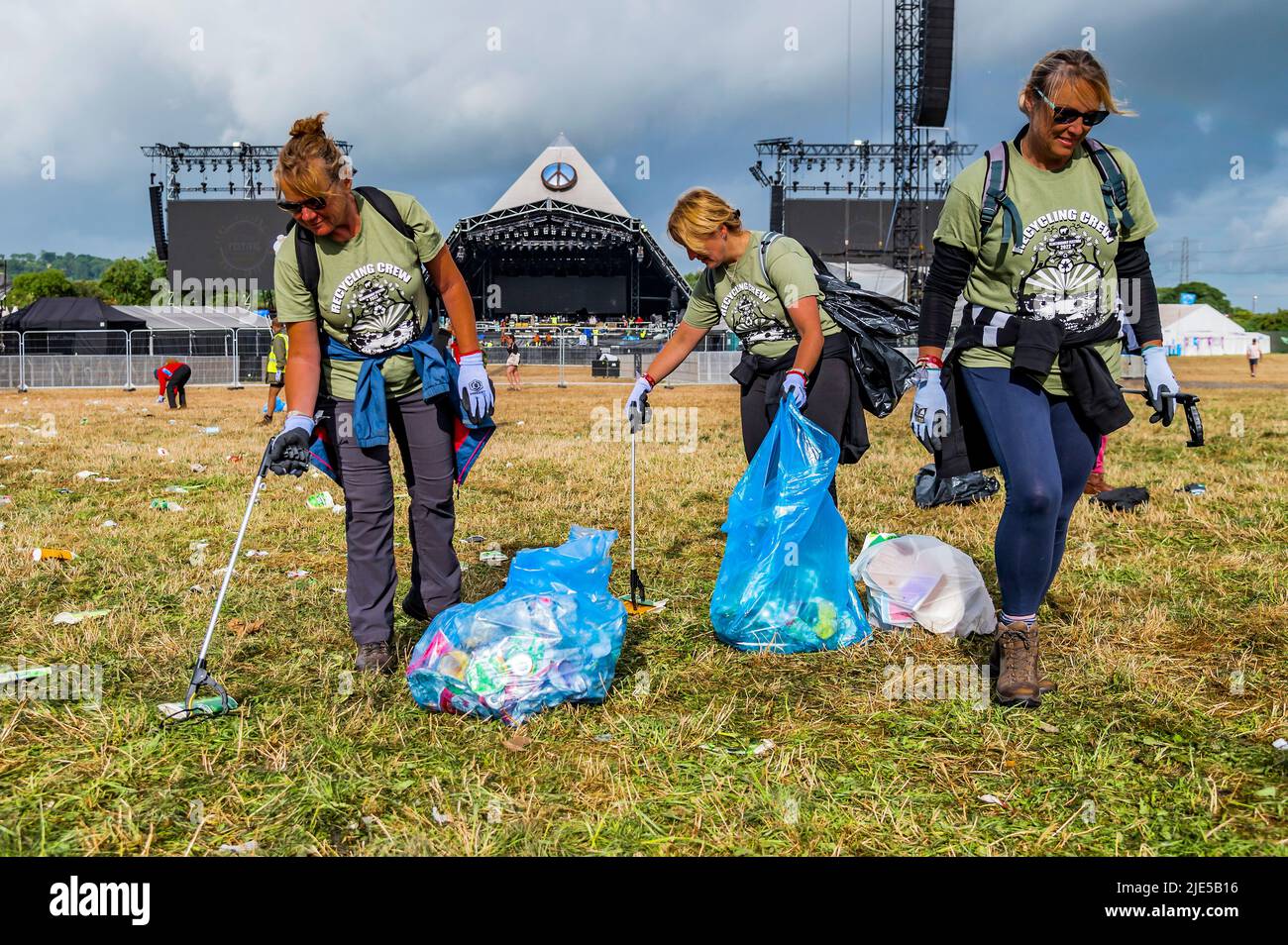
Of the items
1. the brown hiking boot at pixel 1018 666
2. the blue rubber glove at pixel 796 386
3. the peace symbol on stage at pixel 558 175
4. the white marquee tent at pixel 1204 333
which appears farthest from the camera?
the white marquee tent at pixel 1204 333

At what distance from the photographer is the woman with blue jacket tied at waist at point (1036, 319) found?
2918mm

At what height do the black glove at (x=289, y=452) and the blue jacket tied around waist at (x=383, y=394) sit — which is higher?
the blue jacket tied around waist at (x=383, y=394)

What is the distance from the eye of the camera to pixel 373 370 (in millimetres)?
3285

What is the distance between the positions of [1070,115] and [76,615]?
157 inches

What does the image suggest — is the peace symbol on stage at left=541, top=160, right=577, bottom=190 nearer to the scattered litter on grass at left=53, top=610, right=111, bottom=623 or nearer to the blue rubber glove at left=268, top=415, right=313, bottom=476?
the scattered litter on grass at left=53, top=610, right=111, bottom=623

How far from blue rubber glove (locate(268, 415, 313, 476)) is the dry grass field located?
28.0 inches

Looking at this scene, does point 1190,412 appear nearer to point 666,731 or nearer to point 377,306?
point 666,731

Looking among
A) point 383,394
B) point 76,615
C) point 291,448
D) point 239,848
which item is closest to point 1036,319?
point 383,394

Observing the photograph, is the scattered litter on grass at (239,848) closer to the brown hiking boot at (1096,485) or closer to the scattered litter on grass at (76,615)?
the scattered litter on grass at (76,615)

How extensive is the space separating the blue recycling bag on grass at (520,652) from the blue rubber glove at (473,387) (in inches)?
23.7

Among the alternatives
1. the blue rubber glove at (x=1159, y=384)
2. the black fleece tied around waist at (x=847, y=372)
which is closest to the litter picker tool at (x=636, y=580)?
the black fleece tied around waist at (x=847, y=372)

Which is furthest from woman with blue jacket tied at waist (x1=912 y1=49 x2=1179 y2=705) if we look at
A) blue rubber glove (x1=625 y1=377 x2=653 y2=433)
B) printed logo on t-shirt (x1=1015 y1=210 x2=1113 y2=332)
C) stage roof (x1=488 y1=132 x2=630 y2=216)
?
stage roof (x1=488 y1=132 x2=630 y2=216)

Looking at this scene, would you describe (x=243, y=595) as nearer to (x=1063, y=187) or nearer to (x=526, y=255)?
(x=1063, y=187)

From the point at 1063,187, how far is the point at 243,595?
11.7 ft
